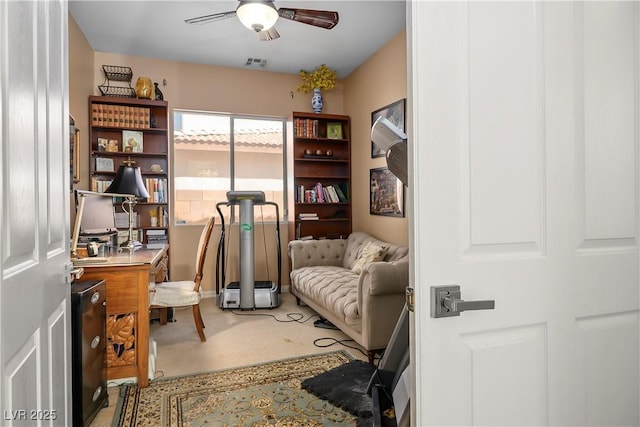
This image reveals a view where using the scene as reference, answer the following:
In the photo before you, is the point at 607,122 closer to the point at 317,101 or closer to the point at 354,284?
the point at 354,284

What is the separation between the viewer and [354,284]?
138 inches

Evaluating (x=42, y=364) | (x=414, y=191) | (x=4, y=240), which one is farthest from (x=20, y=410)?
(x=414, y=191)

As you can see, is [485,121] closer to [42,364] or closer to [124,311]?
[42,364]

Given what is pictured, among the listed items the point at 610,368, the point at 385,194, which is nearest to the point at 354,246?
the point at 385,194

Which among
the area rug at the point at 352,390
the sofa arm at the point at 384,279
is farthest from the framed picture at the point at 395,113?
the area rug at the point at 352,390

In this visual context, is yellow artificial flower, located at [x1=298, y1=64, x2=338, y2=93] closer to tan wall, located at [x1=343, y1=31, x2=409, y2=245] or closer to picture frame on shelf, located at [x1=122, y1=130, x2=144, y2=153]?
tan wall, located at [x1=343, y1=31, x2=409, y2=245]

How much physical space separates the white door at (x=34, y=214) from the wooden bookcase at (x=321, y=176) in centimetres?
377

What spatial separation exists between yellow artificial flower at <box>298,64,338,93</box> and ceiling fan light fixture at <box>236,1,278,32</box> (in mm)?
2303

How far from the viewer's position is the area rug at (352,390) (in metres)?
1.90

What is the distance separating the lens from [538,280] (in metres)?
1.02

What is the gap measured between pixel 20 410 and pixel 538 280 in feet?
4.46

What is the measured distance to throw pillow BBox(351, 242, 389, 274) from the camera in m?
3.66

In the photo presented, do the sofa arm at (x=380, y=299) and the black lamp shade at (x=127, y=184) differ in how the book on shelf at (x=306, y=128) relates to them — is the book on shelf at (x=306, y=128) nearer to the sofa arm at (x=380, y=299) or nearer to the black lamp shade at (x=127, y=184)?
the black lamp shade at (x=127, y=184)

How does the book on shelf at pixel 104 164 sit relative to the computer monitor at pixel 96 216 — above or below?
above
